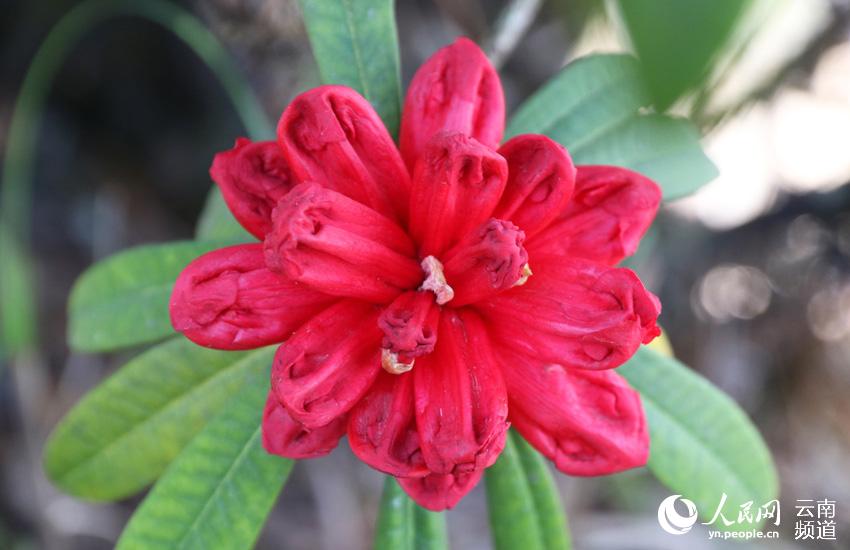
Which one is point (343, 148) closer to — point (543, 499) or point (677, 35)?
point (543, 499)

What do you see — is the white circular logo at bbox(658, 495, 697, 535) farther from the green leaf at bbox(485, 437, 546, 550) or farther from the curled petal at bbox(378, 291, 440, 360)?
the curled petal at bbox(378, 291, 440, 360)

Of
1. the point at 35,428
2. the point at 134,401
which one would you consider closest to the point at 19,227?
the point at 35,428

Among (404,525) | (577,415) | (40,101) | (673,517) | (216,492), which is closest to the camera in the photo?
(577,415)

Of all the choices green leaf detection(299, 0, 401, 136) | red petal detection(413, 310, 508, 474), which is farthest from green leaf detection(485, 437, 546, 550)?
green leaf detection(299, 0, 401, 136)

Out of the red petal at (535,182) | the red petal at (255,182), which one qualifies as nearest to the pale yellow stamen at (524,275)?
the red petal at (535,182)

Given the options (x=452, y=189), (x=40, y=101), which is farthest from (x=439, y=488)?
(x=40, y=101)

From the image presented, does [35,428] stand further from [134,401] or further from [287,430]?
[287,430]

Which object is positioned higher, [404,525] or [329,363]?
[329,363]
